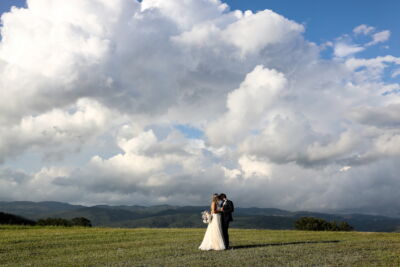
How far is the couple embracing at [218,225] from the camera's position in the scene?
89.9 ft

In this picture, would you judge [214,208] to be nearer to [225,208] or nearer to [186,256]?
[225,208]

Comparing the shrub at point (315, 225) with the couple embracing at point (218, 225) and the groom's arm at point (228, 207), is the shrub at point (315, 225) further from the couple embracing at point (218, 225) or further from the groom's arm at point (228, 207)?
the couple embracing at point (218, 225)

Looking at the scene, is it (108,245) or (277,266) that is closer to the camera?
(277,266)

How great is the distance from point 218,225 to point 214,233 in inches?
28.2

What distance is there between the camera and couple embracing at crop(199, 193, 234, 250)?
27391mm

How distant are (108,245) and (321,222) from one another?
68.4 m

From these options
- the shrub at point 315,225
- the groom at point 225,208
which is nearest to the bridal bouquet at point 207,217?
the groom at point 225,208

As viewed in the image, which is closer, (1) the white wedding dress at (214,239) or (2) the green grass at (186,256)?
(2) the green grass at (186,256)

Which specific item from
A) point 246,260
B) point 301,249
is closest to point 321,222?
point 301,249

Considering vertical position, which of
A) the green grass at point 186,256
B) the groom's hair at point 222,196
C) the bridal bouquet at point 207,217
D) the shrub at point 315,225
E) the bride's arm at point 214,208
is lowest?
the shrub at point 315,225

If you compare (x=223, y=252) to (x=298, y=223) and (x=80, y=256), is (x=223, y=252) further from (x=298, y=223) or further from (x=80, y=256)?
(x=298, y=223)

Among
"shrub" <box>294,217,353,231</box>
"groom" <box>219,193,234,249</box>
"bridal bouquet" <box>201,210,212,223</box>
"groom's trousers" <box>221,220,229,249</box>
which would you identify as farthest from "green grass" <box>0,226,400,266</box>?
"shrub" <box>294,217,353,231</box>

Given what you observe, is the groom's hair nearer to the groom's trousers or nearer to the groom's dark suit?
the groom's dark suit

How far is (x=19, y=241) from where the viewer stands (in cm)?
3428
